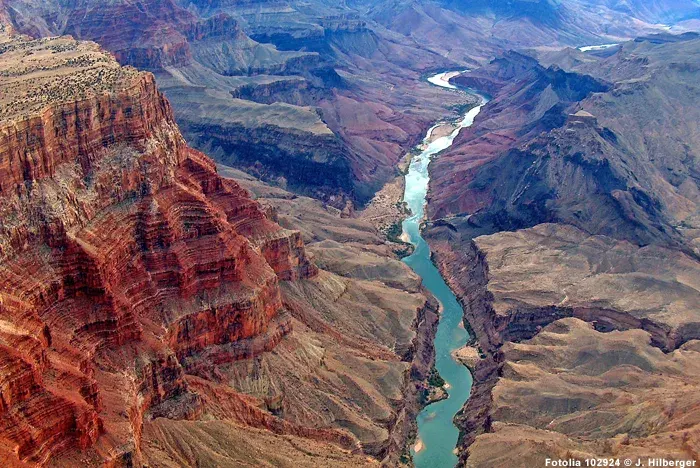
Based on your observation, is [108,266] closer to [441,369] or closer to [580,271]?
[441,369]

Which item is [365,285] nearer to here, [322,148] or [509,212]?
[509,212]

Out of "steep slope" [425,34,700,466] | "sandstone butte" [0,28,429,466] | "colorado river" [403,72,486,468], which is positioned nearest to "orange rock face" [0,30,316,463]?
"sandstone butte" [0,28,429,466]

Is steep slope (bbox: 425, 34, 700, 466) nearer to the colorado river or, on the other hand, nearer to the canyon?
the canyon

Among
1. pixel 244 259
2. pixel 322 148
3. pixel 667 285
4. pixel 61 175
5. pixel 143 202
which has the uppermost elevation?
pixel 61 175

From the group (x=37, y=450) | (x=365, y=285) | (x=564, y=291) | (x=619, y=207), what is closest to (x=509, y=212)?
(x=619, y=207)

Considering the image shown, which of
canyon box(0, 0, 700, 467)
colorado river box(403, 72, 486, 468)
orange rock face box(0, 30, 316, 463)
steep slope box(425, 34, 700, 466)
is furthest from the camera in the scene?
colorado river box(403, 72, 486, 468)
